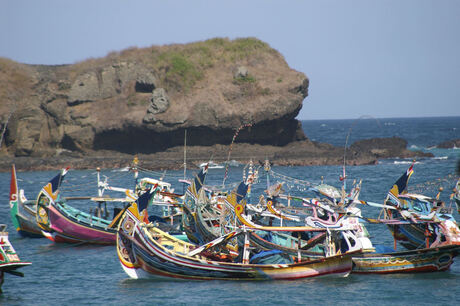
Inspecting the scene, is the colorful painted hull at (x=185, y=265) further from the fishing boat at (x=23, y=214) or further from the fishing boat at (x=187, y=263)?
the fishing boat at (x=23, y=214)

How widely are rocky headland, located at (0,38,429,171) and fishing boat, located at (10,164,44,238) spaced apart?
33.5 meters

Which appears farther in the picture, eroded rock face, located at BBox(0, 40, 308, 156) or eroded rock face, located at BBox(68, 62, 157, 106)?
eroded rock face, located at BBox(68, 62, 157, 106)

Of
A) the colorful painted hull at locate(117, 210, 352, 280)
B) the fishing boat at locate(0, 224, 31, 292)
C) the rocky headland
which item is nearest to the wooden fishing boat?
the colorful painted hull at locate(117, 210, 352, 280)

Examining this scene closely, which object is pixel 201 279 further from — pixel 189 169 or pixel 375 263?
pixel 189 169

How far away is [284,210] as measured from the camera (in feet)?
103

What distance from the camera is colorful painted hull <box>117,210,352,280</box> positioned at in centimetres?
2525

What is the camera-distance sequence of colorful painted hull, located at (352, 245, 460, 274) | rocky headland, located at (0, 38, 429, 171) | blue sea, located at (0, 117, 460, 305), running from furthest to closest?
rocky headland, located at (0, 38, 429, 171) < colorful painted hull, located at (352, 245, 460, 274) < blue sea, located at (0, 117, 460, 305)

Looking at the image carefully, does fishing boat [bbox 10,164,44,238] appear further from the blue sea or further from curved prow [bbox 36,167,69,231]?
the blue sea

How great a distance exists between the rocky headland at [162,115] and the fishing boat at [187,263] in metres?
43.3

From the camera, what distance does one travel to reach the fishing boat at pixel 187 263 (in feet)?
82.9

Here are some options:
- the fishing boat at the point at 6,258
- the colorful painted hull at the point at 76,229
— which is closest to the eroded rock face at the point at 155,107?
the colorful painted hull at the point at 76,229

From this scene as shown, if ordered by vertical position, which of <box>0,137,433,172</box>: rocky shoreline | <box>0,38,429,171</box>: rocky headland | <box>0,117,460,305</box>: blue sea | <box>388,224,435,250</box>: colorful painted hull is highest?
<box>0,38,429,171</box>: rocky headland

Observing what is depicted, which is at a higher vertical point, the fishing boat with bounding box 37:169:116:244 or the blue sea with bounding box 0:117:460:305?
the fishing boat with bounding box 37:169:116:244

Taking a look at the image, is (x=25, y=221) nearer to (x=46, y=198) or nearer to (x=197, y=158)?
(x=46, y=198)
